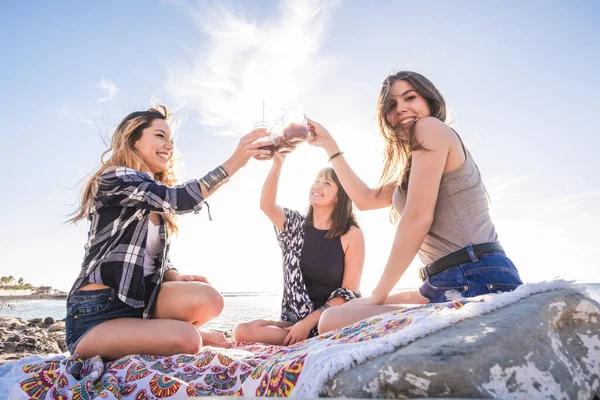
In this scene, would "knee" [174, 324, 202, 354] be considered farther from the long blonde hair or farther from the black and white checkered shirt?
the long blonde hair

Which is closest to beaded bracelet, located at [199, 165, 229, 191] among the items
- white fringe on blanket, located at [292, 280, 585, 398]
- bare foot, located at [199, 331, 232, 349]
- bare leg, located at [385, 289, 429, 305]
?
bare foot, located at [199, 331, 232, 349]

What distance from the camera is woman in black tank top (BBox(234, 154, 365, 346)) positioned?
3.96 m

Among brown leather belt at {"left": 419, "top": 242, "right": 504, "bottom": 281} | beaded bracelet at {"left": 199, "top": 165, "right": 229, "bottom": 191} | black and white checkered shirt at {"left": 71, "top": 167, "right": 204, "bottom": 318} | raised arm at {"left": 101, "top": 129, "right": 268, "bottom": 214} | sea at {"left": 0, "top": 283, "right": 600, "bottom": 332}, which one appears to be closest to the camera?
brown leather belt at {"left": 419, "top": 242, "right": 504, "bottom": 281}

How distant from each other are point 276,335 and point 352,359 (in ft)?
7.89

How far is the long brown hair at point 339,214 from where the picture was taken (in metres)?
4.34

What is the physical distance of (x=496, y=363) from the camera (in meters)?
1.20

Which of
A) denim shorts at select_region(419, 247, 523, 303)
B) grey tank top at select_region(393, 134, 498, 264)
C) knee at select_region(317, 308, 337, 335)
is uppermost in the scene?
grey tank top at select_region(393, 134, 498, 264)

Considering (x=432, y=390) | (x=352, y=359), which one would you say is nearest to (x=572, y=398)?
(x=432, y=390)

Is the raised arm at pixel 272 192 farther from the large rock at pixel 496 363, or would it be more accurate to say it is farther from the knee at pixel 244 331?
the large rock at pixel 496 363

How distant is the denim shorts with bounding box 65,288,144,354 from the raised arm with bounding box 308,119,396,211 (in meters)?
2.20

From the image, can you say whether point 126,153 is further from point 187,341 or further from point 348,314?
point 348,314

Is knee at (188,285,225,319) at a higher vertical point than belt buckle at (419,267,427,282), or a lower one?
lower

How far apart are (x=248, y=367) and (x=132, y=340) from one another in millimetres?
890

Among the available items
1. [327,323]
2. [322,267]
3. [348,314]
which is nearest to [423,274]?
[348,314]
